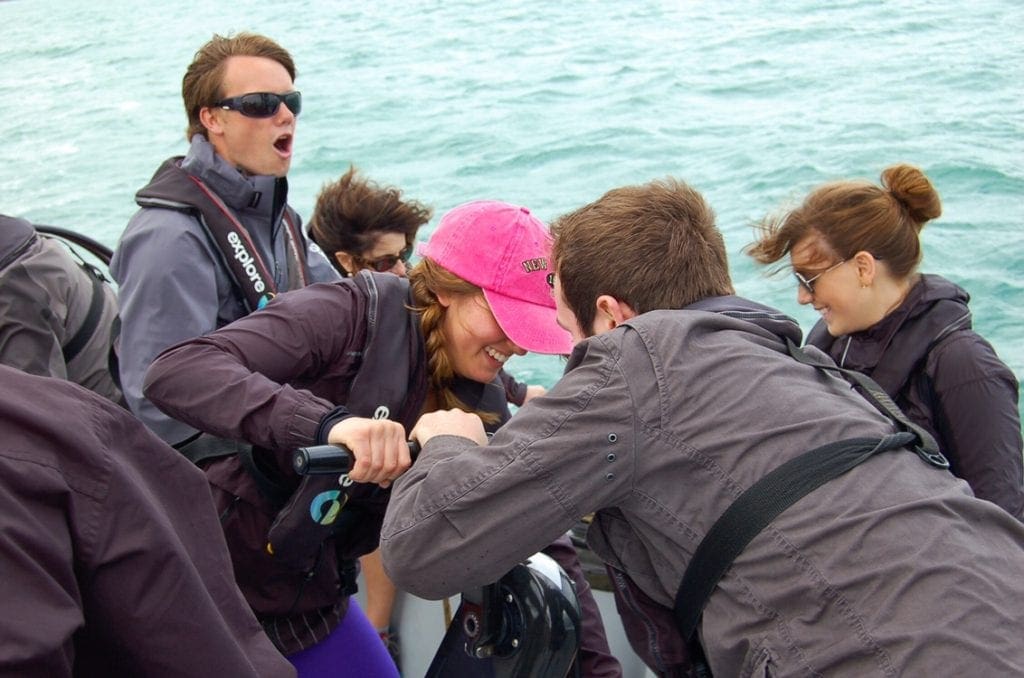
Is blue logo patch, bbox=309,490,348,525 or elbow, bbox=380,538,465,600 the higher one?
elbow, bbox=380,538,465,600

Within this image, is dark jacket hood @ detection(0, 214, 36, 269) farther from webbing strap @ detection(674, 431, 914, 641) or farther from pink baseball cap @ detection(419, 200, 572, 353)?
webbing strap @ detection(674, 431, 914, 641)

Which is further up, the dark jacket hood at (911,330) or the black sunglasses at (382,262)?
the dark jacket hood at (911,330)

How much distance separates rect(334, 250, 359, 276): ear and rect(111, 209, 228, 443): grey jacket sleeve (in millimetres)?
1076

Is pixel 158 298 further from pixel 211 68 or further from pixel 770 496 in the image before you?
pixel 770 496

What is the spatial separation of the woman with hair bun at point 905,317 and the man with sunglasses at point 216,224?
1.40m

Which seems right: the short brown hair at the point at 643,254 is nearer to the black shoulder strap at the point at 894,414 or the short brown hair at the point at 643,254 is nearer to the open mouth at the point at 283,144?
the black shoulder strap at the point at 894,414

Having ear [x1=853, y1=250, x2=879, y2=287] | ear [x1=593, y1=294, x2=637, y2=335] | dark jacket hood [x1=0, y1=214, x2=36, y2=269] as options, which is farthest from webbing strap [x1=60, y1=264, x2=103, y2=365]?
ear [x1=853, y1=250, x2=879, y2=287]

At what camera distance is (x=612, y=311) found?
6.29 ft

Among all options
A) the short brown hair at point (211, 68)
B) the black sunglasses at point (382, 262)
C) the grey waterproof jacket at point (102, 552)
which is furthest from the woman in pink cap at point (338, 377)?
the black sunglasses at point (382, 262)

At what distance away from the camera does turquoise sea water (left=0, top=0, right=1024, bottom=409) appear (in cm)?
916

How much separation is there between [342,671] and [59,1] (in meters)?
26.2

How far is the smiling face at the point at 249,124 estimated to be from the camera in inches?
123

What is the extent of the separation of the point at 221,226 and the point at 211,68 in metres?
0.59

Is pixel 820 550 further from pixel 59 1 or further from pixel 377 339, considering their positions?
pixel 59 1
